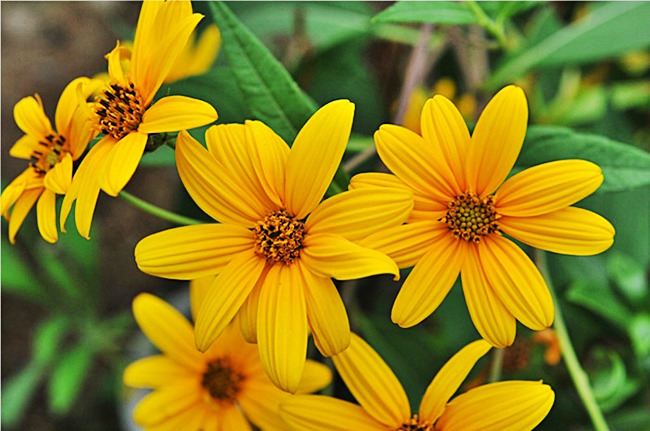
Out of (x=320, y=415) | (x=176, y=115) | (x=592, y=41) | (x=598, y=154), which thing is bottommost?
(x=320, y=415)

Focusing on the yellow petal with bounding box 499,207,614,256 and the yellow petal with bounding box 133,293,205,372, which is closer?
the yellow petal with bounding box 499,207,614,256

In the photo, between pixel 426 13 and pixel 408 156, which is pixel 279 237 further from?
pixel 426 13

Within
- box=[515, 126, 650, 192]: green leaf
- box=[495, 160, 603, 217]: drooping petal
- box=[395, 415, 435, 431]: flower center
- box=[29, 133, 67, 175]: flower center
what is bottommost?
box=[395, 415, 435, 431]: flower center

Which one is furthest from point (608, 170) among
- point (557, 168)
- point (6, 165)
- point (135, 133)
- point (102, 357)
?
point (6, 165)

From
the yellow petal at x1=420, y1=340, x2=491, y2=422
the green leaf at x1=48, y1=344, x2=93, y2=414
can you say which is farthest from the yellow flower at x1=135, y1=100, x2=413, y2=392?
the green leaf at x1=48, y1=344, x2=93, y2=414

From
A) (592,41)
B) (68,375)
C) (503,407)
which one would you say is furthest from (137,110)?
(68,375)

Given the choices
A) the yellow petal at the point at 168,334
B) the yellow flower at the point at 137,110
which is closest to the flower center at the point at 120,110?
the yellow flower at the point at 137,110

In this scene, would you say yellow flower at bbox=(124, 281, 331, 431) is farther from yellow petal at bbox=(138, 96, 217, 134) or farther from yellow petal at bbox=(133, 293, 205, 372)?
yellow petal at bbox=(138, 96, 217, 134)

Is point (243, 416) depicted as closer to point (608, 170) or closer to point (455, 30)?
point (608, 170)
